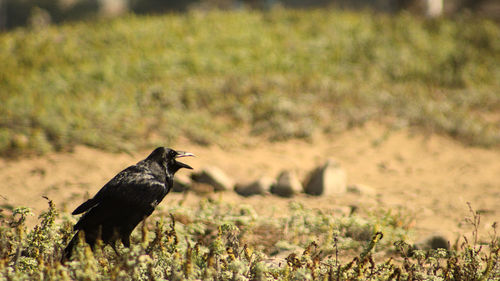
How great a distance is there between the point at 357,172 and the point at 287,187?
1610 mm

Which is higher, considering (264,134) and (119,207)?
(264,134)

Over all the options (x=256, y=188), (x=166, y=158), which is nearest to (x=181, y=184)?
(x=256, y=188)

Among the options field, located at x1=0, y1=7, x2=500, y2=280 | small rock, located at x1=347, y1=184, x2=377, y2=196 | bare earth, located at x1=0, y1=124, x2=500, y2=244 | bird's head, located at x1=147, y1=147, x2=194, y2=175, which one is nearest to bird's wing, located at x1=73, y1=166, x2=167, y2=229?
field, located at x1=0, y1=7, x2=500, y2=280

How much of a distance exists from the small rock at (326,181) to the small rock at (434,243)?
1590 mm

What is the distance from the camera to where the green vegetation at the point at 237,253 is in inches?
109

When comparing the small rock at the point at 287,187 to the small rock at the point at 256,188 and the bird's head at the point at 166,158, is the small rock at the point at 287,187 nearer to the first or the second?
the small rock at the point at 256,188

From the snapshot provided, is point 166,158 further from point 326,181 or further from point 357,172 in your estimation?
point 357,172

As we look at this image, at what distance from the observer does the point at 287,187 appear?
18.2ft

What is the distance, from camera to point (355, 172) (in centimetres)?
677

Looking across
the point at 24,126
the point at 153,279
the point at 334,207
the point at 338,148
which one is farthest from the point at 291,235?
the point at 24,126

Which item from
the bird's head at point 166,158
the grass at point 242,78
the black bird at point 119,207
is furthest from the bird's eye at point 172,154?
the grass at point 242,78

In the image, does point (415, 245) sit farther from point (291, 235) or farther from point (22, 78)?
point (22, 78)

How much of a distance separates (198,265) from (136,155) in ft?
11.7

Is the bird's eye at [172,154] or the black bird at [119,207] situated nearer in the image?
the black bird at [119,207]
